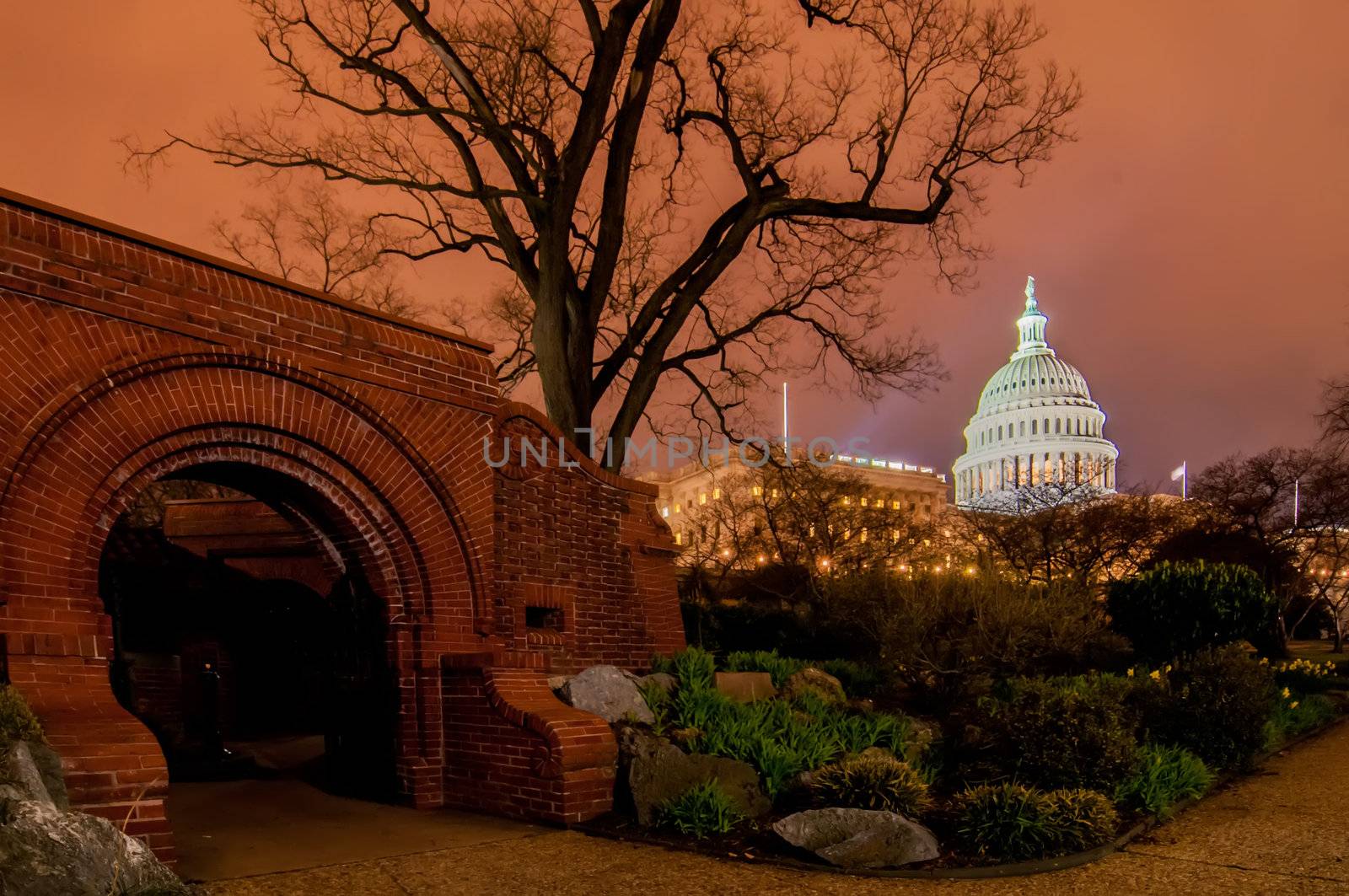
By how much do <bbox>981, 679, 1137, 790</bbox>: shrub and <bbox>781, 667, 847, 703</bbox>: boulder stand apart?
307 cm

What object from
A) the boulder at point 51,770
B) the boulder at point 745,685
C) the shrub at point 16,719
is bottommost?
the boulder at point 745,685

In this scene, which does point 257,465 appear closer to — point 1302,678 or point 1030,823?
point 1030,823

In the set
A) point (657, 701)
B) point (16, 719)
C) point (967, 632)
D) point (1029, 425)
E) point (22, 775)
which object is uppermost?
point (1029, 425)

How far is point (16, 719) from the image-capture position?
18.7ft

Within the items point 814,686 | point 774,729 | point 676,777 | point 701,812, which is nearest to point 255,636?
point 814,686

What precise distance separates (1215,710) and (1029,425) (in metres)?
107

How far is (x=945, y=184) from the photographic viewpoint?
57.8ft

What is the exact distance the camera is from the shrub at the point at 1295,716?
12609 millimetres

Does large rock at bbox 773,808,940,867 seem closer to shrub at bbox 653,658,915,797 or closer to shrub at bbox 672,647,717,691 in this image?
shrub at bbox 653,658,915,797

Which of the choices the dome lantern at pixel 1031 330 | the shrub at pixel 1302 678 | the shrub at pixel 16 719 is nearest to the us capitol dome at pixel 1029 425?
the dome lantern at pixel 1031 330

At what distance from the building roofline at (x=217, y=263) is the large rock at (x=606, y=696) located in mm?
3465

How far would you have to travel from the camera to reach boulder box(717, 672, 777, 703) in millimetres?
11672

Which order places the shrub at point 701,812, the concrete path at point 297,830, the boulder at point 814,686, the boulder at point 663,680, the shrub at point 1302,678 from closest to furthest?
the concrete path at point 297,830 → the shrub at point 701,812 → the boulder at point 663,680 → the boulder at point 814,686 → the shrub at point 1302,678

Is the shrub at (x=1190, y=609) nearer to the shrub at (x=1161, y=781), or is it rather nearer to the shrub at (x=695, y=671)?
the shrub at (x=1161, y=781)
